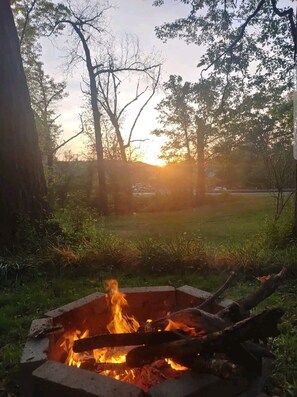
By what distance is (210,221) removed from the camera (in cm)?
1603

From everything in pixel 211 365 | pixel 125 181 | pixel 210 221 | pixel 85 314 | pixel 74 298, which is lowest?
pixel 210 221

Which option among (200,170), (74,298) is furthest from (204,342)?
(200,170)

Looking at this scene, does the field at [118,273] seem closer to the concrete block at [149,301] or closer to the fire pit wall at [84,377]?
the fire pit wall at [84,377]

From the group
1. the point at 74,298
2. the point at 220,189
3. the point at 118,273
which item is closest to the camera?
the point at 74,298

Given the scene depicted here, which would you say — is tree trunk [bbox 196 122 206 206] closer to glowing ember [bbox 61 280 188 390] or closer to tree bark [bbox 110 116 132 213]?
tree bark [bbox 110 116 132 213]

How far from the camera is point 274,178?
10766 mm

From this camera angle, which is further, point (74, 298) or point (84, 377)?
point (74, 298)

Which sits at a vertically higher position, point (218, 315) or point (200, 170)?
point (200, 170)

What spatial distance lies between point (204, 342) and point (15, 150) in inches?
249

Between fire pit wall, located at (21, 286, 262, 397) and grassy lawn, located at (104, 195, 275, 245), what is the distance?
7247 millimetres

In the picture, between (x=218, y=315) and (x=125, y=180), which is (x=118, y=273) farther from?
(x=125, y=180)

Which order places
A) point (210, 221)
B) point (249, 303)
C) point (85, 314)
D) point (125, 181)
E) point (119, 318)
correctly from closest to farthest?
1. point (249, 303)
2. point (119, 318)
3. point (85, 314)
4. point (210, 221)
5. point (125, 181)

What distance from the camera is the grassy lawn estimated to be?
11.9 metres

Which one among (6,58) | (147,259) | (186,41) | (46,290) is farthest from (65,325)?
(186,41)
